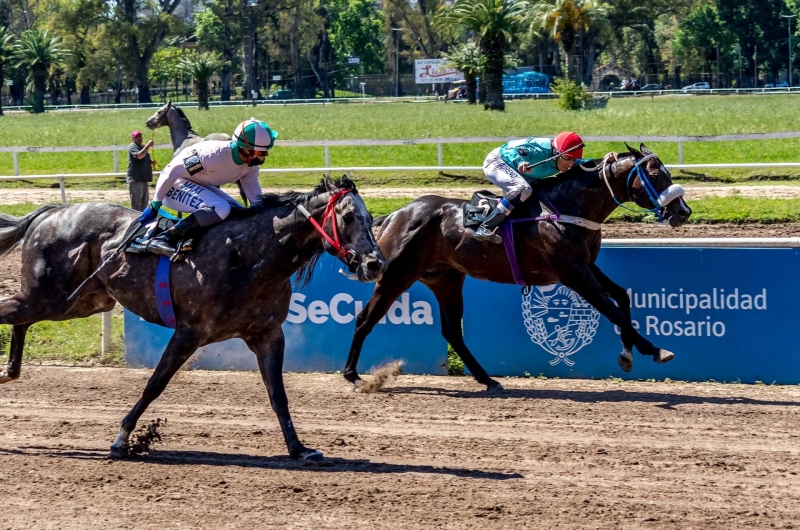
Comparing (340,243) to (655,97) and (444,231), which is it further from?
(655,97)

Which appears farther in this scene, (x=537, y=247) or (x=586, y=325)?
(x=586, y=325)

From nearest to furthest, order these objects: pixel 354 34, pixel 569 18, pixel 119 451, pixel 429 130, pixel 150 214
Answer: pixel 119 451 → pixel 150 214 → pixel 429 130 → pixel 569 18 → pixel 354 34

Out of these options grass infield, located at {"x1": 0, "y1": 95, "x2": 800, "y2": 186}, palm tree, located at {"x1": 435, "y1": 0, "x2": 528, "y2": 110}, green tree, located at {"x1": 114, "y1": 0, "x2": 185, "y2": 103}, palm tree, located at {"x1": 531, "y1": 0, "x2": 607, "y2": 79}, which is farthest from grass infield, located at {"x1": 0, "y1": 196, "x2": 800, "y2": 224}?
green tree, located at {"x1": 114, "y1": 0, "x2": 185, "y2": 103}

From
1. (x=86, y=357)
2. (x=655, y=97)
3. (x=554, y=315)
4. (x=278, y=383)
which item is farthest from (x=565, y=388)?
(x=655, y=97)

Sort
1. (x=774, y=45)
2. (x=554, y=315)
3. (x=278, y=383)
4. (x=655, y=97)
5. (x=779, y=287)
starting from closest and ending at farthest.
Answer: (x=278, y=383) < (x=779, y=287) < (x=554, y=315) < (x=655, y=97) < (x=774, y=45)

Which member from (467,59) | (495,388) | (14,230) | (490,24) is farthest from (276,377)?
(467,59)

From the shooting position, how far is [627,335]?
802 centimetres

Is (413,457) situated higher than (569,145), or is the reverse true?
(569,145)

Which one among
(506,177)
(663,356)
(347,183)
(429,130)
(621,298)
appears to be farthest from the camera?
(429,130)

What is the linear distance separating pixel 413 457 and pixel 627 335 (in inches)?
92.9

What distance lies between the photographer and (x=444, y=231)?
28.8 ft

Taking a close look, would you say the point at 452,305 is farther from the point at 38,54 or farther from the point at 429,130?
the point at 38,54

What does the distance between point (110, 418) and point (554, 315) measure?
3.80 metres

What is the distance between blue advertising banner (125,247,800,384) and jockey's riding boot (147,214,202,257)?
2899 millimetres
